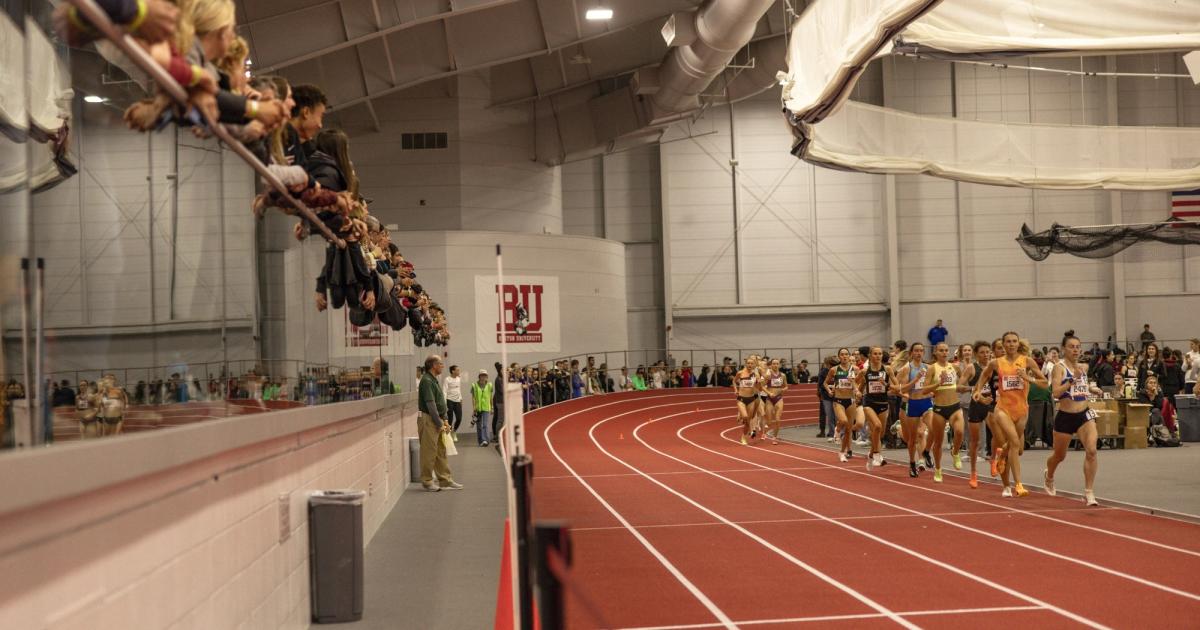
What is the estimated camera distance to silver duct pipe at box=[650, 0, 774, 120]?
20766mm

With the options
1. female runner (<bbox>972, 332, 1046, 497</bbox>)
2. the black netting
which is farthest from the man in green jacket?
the black netting

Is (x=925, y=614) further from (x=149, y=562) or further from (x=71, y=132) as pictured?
(x=71, y=132)

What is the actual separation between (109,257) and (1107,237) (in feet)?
50.5

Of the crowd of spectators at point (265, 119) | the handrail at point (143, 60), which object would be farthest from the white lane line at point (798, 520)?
the handrail at point (143, 60)

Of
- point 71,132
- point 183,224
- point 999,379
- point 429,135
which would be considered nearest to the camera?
point 71,132

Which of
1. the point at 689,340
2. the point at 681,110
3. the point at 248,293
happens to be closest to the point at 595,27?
the point at 681,110

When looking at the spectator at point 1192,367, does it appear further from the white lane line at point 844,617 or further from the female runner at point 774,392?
the white lane line at point 844,617

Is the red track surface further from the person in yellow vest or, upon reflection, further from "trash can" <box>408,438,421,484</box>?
the person in yellow vest

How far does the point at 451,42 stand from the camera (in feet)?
81.7

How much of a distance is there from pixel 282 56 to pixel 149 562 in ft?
60.4

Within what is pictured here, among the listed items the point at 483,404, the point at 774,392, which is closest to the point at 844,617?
the point at 774,392

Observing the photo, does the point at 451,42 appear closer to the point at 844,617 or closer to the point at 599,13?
the point at 599,13

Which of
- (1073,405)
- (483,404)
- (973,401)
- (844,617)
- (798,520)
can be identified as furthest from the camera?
(483,404)

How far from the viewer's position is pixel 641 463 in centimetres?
2003
